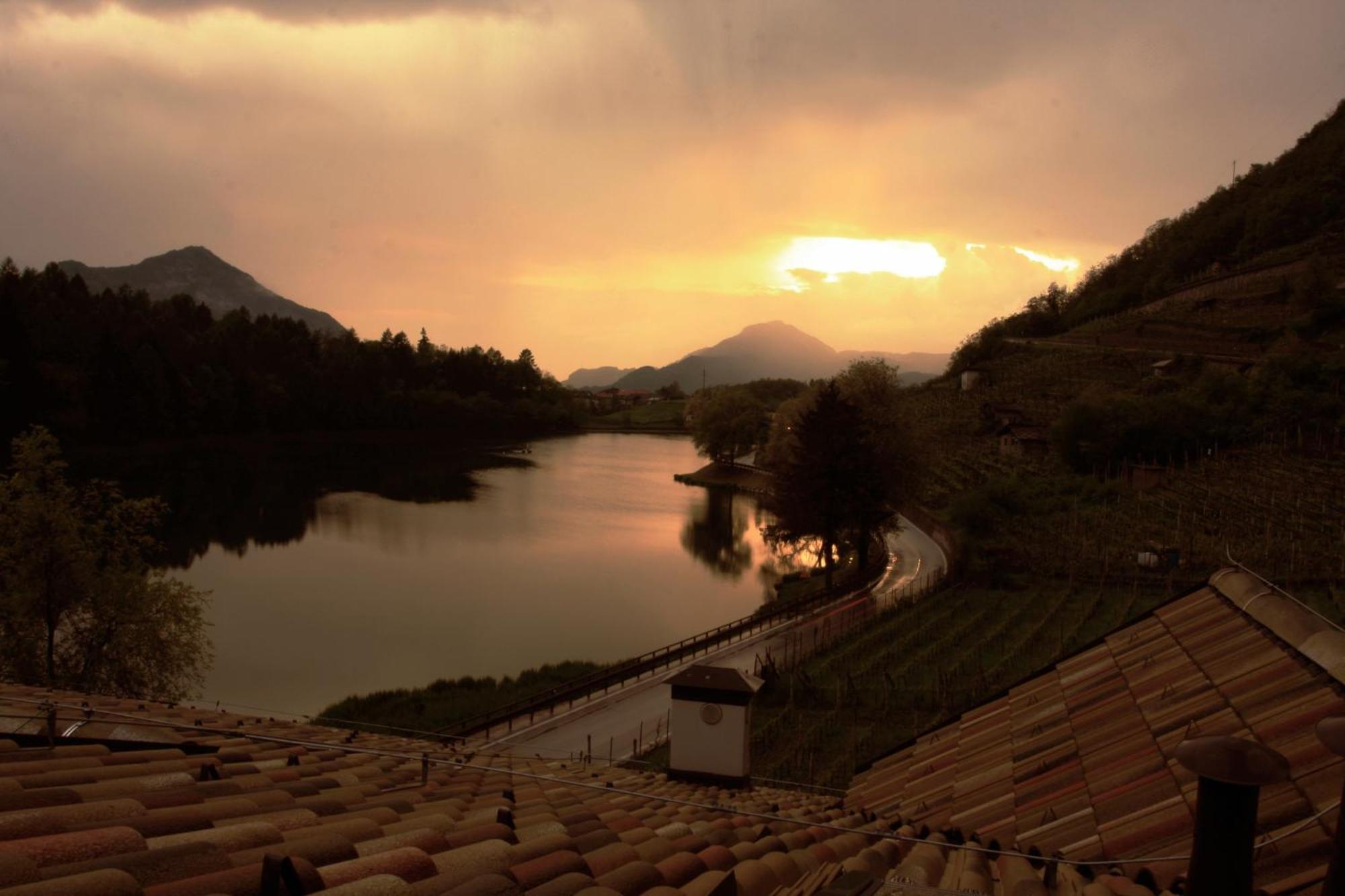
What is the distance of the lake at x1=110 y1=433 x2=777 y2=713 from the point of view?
2661cm

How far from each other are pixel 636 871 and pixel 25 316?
270ft

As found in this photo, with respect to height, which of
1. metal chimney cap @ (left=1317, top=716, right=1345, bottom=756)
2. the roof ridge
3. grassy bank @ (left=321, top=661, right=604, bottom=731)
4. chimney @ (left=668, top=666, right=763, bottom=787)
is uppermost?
metal chimney cap @ (left=1317, top=716, right=1345, bottom=756)

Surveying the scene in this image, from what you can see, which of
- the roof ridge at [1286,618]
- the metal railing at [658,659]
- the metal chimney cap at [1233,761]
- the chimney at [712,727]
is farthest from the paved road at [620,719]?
the metal chimney cap at [1233,761]

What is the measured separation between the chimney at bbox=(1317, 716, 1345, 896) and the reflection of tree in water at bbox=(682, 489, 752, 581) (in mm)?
Result: 37891

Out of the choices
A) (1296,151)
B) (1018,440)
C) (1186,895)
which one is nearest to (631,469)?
(1018,440)

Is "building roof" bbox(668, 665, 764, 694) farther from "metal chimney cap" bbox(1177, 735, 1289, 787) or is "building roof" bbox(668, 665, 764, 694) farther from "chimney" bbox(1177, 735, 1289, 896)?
"metal chimney cap" bbox(1177, 735, 1289, 787)

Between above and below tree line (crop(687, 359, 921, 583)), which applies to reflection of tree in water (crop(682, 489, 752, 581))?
below

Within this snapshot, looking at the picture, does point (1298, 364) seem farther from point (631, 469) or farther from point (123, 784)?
point (123, 784)

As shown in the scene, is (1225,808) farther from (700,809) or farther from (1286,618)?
(700,809)

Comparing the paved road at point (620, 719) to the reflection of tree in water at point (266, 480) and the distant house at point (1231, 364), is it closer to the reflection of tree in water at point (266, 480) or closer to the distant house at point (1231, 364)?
the reflection of tree in water at point (266, 480)

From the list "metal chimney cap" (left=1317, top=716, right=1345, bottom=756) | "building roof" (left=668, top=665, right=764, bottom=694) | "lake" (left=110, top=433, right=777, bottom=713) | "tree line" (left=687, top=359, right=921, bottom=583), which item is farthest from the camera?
"tree line" (left=687, top=359, right=921, bottom=583)

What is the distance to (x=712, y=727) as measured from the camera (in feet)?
36.9

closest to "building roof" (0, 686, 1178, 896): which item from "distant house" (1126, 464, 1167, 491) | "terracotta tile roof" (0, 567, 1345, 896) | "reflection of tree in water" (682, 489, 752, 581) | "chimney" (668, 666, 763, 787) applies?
"terracotta tile roof" (0, 567, 1345, 896)

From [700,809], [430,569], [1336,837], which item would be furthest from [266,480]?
[1336,837]
